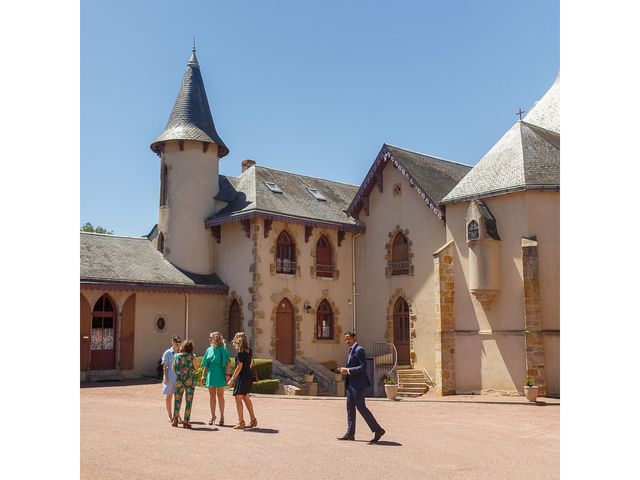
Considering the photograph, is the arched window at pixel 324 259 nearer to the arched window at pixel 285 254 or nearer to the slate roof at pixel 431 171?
the arched window at pixel 285 254

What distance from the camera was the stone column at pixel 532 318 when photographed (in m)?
17.8

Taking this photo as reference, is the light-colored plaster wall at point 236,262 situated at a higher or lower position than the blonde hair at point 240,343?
higher

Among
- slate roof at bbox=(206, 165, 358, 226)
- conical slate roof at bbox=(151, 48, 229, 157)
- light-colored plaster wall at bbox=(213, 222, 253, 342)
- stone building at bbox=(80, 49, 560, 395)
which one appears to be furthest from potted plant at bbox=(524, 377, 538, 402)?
conical slate roof at bbox=(151, 48, 229, 157)

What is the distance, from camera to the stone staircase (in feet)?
69.0

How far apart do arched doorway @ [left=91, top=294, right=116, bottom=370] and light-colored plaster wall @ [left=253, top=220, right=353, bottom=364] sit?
187 inches

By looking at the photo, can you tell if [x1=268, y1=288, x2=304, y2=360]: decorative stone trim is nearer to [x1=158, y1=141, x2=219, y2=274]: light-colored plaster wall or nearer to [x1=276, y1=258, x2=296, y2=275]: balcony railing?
[x1=276, y1=258, x2=296, y2=275]: balcony railing

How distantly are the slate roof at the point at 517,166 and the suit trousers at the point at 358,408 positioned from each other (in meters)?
Result: 10.4

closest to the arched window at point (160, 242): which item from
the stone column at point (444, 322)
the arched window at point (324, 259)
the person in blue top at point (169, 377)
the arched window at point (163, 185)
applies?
the arched window at point (163, 185)

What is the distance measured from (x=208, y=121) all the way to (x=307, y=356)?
9.96 metres
